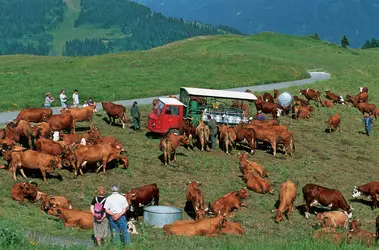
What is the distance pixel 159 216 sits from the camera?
19312mm

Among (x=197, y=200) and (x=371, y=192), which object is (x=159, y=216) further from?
(x=371, y=192)

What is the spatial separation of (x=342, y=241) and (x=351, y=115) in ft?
112

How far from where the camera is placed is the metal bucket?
63.3 ft

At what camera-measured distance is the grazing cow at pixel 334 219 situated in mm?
20156

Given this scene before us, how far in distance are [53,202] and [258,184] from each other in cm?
936

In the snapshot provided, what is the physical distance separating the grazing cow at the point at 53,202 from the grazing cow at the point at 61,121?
8974mm

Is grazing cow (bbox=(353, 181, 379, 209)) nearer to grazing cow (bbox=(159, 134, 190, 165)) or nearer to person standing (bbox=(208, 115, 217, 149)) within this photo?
grazing cow (bbox=(159, 134, 190, 165))

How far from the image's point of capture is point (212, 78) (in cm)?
6500

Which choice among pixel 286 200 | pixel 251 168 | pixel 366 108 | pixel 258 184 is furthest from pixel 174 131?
pixel 366 108

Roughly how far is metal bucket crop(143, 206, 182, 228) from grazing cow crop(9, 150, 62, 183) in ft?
16.8

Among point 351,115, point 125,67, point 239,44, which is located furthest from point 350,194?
point 239,44

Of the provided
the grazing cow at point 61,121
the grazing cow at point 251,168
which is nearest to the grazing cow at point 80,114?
the grazing cow at point 61,121

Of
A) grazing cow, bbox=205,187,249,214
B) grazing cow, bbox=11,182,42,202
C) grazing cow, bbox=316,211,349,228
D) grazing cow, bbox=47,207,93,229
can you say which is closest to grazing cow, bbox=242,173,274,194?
grazing cow, bbox=205,187,249,214

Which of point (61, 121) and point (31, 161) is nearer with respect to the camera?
point (31, 161)
